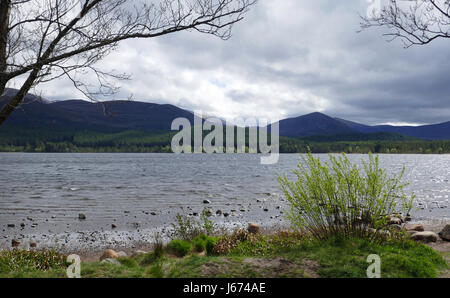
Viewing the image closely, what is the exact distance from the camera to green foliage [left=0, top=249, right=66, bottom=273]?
8.72 m

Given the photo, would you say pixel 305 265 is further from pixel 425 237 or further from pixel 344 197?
pixel 425 237

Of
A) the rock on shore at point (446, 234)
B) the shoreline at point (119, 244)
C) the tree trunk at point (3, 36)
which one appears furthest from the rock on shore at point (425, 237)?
the tree trunk at point (3, 36)

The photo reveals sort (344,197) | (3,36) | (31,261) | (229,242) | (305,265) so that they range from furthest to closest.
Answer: (229,242) → (31,261) → (344,197) → (3,36) → (305,265)

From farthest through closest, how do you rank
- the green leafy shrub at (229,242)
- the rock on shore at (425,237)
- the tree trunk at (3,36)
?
the rock on shore at (425,237)
the green leafy shrub at (229,242)
the tree trunk at (3,36)

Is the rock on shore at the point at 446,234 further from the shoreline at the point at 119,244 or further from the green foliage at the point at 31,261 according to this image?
the green foliage at the point at 31,261

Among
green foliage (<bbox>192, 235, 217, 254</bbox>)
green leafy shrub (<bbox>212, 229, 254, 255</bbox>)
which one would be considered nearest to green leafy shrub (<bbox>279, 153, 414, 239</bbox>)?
green leafy shrub (<bbox>212, 229, 254, 255</bbox>)

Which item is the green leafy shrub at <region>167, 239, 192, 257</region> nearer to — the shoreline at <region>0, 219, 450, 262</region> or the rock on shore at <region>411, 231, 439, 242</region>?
the shoreline at <region>0, 219, 450, 262</region>

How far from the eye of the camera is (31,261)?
31.2ft

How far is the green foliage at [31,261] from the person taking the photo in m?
8.72

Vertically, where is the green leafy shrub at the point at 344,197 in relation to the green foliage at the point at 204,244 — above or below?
above

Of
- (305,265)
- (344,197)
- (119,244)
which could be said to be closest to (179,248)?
(119,244)
